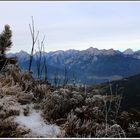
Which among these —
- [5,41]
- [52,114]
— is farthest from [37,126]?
[5,41]

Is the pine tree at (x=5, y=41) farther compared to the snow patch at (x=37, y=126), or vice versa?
the pine tree at (x=5, y=41)

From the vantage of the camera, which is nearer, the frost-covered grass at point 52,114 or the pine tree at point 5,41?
the frost-covered grass at point 52,114

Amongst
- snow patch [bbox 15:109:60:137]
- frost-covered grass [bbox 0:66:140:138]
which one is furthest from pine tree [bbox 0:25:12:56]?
snow patch [bbox 15:109:60:137]

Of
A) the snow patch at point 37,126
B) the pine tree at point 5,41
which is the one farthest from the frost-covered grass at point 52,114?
the pine tree at point 5,41

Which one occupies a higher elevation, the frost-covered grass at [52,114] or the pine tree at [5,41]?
the pine tree at [5,41]

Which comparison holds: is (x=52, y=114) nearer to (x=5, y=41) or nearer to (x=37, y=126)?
(x=37, y=126)

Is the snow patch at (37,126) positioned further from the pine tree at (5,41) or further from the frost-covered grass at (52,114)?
the pine tree at (5,41)

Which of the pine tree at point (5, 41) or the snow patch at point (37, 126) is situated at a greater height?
the pine tree at point (5, 41)

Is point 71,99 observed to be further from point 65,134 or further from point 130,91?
point 130,91

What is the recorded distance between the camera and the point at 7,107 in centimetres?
654

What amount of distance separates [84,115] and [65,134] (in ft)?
3.43

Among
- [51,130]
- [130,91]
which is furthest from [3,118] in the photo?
[130,91]

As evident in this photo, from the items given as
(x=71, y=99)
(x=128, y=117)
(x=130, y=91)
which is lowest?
(x=130, y=91)

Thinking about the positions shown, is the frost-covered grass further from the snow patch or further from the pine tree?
the pine tree
